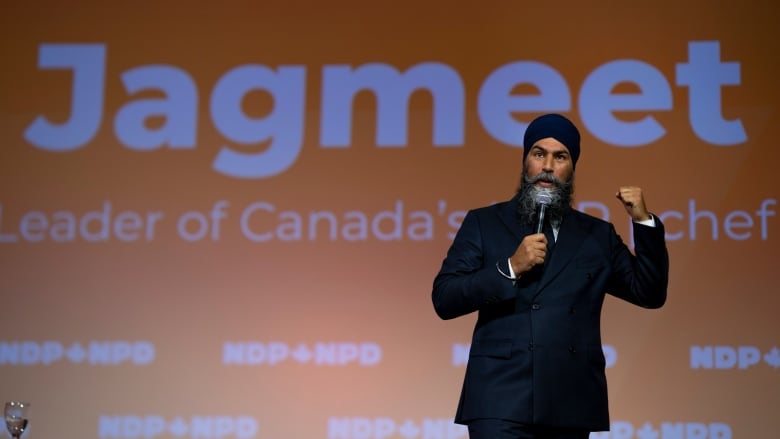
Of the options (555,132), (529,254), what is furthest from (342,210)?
(529,254)

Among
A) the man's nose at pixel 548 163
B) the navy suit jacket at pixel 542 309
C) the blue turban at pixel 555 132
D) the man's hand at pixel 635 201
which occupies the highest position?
the blue turban at pixel 555 132

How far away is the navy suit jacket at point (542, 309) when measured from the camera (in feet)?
8.54

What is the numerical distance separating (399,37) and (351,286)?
1187 mm

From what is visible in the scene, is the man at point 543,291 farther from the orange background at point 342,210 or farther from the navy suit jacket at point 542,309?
the orange background at point 342,210

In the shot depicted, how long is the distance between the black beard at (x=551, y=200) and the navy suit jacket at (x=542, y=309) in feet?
0.09

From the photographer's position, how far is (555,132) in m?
2.87

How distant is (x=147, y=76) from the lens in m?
4.98

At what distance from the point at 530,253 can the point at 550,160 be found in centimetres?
43

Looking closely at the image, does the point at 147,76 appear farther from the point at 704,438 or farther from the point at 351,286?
the point at 704,438

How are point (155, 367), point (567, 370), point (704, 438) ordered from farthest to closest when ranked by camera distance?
point (155, 367) < point (704, 438) < point (567, 370)

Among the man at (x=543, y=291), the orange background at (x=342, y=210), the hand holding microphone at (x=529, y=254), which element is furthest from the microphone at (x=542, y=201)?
the orange background at (x=342, y=210)

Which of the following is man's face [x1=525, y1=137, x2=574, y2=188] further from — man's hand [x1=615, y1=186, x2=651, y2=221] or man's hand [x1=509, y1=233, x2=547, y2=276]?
man's hand [x1=509, y1=233, x2=547, y2=276]

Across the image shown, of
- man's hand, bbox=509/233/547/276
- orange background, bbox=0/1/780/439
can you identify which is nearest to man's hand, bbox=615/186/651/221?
man's hand, bbox=509/233/547/276

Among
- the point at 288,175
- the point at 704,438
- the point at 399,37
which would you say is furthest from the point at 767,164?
the point at 288,175
